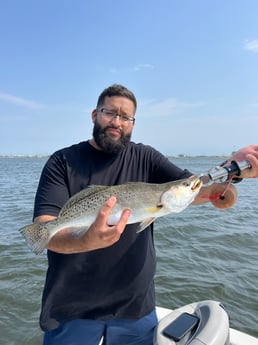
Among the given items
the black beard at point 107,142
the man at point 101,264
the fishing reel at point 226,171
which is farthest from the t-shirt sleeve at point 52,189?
the fishing reel at point 226,171

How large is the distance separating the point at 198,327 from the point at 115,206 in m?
1.63

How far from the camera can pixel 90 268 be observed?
351cm

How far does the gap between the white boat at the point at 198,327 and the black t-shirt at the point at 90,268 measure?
35 cm

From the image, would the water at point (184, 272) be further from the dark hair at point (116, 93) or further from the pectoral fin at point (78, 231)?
the dark hair at point (116, 93)

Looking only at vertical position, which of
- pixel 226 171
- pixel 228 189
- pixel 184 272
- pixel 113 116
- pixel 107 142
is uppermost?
pixel 113 116

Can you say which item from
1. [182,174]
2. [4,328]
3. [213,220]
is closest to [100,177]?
[182,174]

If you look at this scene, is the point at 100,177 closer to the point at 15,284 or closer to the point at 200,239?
the point at 15,284

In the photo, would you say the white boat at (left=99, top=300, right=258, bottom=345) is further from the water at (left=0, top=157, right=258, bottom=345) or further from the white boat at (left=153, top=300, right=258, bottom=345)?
the water at (left=0, top=157, right=258, bottom=345)

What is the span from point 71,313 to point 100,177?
1511 mm

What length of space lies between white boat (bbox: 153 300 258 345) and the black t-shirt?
0.35 meters

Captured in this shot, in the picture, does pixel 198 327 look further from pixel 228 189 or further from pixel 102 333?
pixel 228 189

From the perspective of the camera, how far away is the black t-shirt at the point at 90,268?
11.4 feet

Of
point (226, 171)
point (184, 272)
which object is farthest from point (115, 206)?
point (184, 272)

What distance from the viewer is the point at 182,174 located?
3.87 metres
